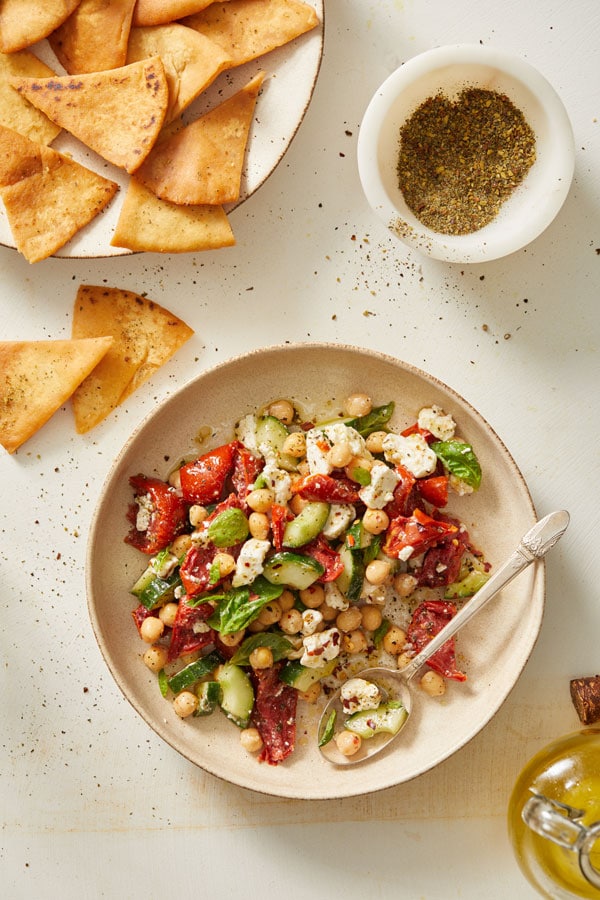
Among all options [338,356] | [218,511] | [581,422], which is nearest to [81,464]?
[218,511]

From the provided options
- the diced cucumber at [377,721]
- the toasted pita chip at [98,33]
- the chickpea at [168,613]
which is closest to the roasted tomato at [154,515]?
the chickpea at [168,613]

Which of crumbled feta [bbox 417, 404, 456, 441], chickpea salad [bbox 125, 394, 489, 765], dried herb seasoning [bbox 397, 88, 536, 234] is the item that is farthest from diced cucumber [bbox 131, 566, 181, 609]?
dried herb seasoning [bbox 397, 88, 536, 234]

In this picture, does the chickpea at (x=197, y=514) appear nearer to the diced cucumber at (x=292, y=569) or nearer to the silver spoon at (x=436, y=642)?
the diced cucumber at (x=292, y=569)

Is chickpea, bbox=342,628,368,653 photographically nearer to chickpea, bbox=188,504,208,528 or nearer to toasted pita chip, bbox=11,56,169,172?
chickpea, bbox=188,504,208,528

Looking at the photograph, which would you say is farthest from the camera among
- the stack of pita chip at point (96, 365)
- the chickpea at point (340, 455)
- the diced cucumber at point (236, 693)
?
the stack of pita chip at point (96, 365)

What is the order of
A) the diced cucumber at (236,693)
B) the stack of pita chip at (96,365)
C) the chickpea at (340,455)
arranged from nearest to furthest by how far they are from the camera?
the chickpea at (340,455) < the diced cucumber at (236,693) < the stack of pita chip at (96,365)

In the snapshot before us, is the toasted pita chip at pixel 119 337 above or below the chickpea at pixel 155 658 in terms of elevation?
above
